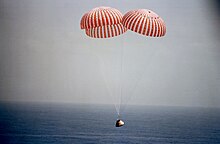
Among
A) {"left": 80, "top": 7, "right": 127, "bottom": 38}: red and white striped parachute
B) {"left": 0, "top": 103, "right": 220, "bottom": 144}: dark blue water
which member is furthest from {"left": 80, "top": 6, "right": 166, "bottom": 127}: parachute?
{"left": 0, "top": 103, "right": 220, "bottom": 144}: dark blue water

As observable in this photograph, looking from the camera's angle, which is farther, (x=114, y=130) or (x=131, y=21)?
(x=114, y=130)

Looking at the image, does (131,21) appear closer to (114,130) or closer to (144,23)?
(144,23)

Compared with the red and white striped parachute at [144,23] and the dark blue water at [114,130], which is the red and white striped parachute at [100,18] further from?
the dark blue water at [114,130]

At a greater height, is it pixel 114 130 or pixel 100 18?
pixel 100 18

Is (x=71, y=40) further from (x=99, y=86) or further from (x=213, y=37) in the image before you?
(x=213, y=37)

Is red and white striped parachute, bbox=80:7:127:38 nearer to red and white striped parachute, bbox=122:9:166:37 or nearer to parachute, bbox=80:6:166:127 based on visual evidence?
parachute, bbox=80:6:166:127

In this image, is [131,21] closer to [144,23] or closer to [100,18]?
[144,23]

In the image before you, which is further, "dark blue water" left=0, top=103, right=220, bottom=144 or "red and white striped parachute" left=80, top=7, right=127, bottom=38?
"dark blue water" left=0, top=103, right=220, bottom=144

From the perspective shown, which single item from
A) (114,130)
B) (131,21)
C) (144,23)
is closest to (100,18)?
(131,21)

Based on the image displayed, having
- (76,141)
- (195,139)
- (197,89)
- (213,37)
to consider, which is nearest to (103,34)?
(213,37)
